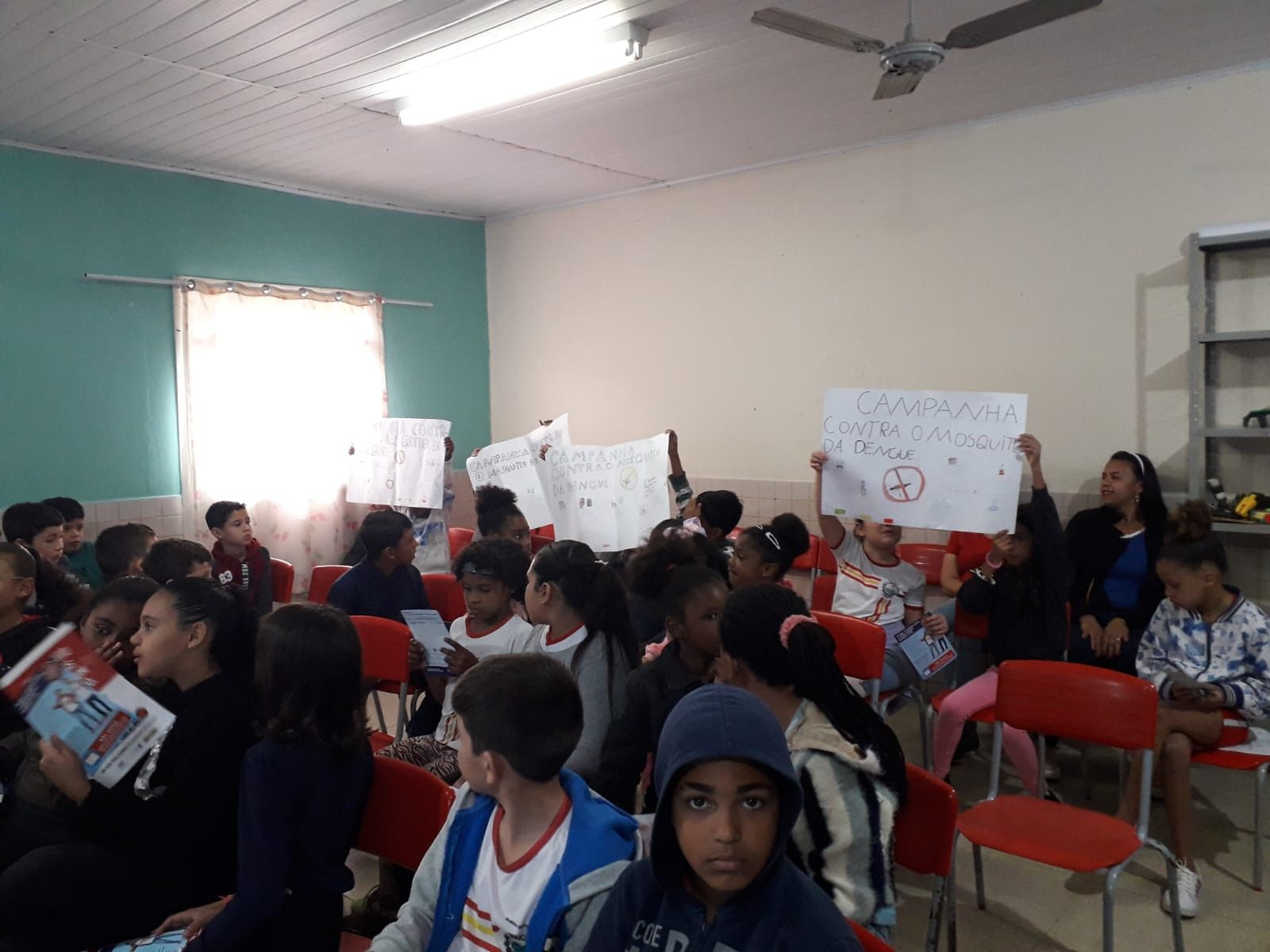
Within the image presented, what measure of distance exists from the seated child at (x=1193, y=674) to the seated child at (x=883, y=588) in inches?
31.1

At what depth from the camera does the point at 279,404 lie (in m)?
5.75

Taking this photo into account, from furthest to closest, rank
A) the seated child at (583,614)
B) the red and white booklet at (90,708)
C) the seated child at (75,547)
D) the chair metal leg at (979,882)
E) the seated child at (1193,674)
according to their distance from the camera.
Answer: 1. the seated child at (75,547)
2. the seated child at (1193,674)
3. the chair metal leg at (979,882)
4. the seated child at (583,614)
5. the red and white booklet at (90,708)

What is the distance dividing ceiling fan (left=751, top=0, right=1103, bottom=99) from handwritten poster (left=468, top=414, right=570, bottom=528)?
2293 millimetres

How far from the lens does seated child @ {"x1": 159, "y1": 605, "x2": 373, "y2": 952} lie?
174 centimetres

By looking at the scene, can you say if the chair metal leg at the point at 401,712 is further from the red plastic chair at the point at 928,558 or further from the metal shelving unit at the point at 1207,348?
the metal shelving unit at the point at 1207,348

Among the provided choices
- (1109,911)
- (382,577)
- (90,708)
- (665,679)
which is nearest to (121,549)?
(382,577)

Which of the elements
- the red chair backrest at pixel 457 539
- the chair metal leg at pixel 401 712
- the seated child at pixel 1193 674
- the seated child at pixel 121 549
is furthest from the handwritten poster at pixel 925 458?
the seated child at pixel 121 549

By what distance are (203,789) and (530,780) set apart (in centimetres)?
82

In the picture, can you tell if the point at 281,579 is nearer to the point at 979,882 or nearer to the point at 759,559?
the point at 759,559

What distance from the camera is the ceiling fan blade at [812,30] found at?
2641 mm

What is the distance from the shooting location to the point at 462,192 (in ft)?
20.6

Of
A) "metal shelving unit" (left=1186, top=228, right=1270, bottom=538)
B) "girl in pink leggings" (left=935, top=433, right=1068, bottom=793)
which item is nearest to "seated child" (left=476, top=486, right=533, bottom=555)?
"girl in pink leggings" (left=935, top=433, right=1068, bottom=793)

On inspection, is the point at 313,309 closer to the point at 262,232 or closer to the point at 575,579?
the point at 262,232

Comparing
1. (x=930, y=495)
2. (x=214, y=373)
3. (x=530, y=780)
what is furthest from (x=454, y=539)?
(x=530, y=780)
